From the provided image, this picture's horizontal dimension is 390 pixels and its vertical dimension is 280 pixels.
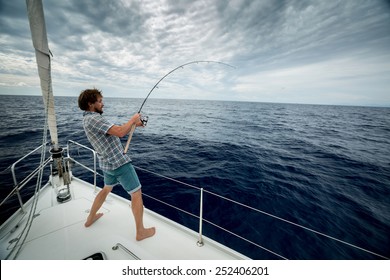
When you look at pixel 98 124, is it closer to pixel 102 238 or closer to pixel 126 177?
pixel 126 177

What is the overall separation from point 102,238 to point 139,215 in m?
0.66

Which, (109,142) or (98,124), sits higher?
(98,124)

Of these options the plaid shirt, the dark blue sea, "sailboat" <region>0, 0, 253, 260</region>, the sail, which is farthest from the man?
the dark blue sea

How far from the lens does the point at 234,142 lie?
12.2 meters

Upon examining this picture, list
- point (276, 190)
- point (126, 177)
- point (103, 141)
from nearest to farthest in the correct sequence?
point (103, 141) < point (126, 177) < point (276, 190)

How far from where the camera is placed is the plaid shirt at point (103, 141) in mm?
1869

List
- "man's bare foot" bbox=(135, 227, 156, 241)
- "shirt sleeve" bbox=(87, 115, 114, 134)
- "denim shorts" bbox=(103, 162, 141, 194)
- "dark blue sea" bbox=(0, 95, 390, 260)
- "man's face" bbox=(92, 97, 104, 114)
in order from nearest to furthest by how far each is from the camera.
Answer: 1. "shirt sleeve" bbox=(87, 115, 114, 134)
2. "man's face" bbox=(92, 97, 104, 114)
3. "denim shorts" bbox=(103, 162, 141, 194)
4. "man's bare foot" bbox=(135, 227, 156, 241)
5. "dark blue sea" bbox=(0, 95, 390, 260)

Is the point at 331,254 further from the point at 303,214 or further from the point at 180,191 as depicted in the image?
the point at 180,191

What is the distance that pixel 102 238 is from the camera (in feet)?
7.56

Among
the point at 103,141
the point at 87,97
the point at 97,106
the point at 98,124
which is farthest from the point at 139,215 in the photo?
the point at 87,97

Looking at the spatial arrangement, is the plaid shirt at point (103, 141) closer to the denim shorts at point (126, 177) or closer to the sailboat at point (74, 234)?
the denim shorts at point (126, 177)

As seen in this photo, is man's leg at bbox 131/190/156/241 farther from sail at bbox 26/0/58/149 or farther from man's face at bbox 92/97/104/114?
sail at bbox 26/0/58/149

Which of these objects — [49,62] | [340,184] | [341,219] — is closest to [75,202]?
[49,62]

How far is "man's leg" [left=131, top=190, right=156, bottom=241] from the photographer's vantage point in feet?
7.22
